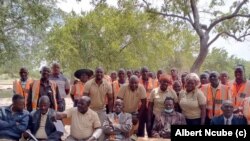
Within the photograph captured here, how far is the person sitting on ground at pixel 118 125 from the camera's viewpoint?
7500 mm

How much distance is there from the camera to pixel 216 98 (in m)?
8.05

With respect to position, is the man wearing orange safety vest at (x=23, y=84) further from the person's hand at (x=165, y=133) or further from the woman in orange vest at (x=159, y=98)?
the person's hand at (x=165, y=133)

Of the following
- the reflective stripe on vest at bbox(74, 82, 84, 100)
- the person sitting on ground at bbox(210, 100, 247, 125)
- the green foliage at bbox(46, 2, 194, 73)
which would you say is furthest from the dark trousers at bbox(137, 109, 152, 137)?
the green foliage at bbox(46, 2, 194, 73)

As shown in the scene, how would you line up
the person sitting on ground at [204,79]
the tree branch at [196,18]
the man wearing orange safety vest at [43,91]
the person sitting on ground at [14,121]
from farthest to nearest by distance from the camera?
the tree branch at [196,18], the person sitting on ground at [204,79], the man wearing orange safety vest at [43,91], the person sitting on ground at [14,121]

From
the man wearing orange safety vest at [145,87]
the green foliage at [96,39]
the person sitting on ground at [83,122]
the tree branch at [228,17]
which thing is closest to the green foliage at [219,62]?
the green foliage at [96,39]

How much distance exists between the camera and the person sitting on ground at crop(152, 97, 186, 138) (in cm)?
780

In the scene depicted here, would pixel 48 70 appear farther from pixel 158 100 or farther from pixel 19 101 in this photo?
pixel 158 100

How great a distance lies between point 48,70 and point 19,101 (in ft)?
3.59

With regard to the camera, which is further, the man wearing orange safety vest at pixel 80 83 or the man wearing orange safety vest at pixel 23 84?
the man wearing orange safety vest at pixel 80 83

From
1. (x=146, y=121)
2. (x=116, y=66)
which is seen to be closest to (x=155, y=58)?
(x=116, y=66)

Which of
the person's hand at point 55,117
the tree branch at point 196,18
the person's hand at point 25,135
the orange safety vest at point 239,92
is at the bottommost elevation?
the person's hand at point 25,135

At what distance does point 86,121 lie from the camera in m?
7.21

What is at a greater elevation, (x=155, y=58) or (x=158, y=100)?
(x=155, y=58)

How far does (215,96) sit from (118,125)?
1.93 meters
